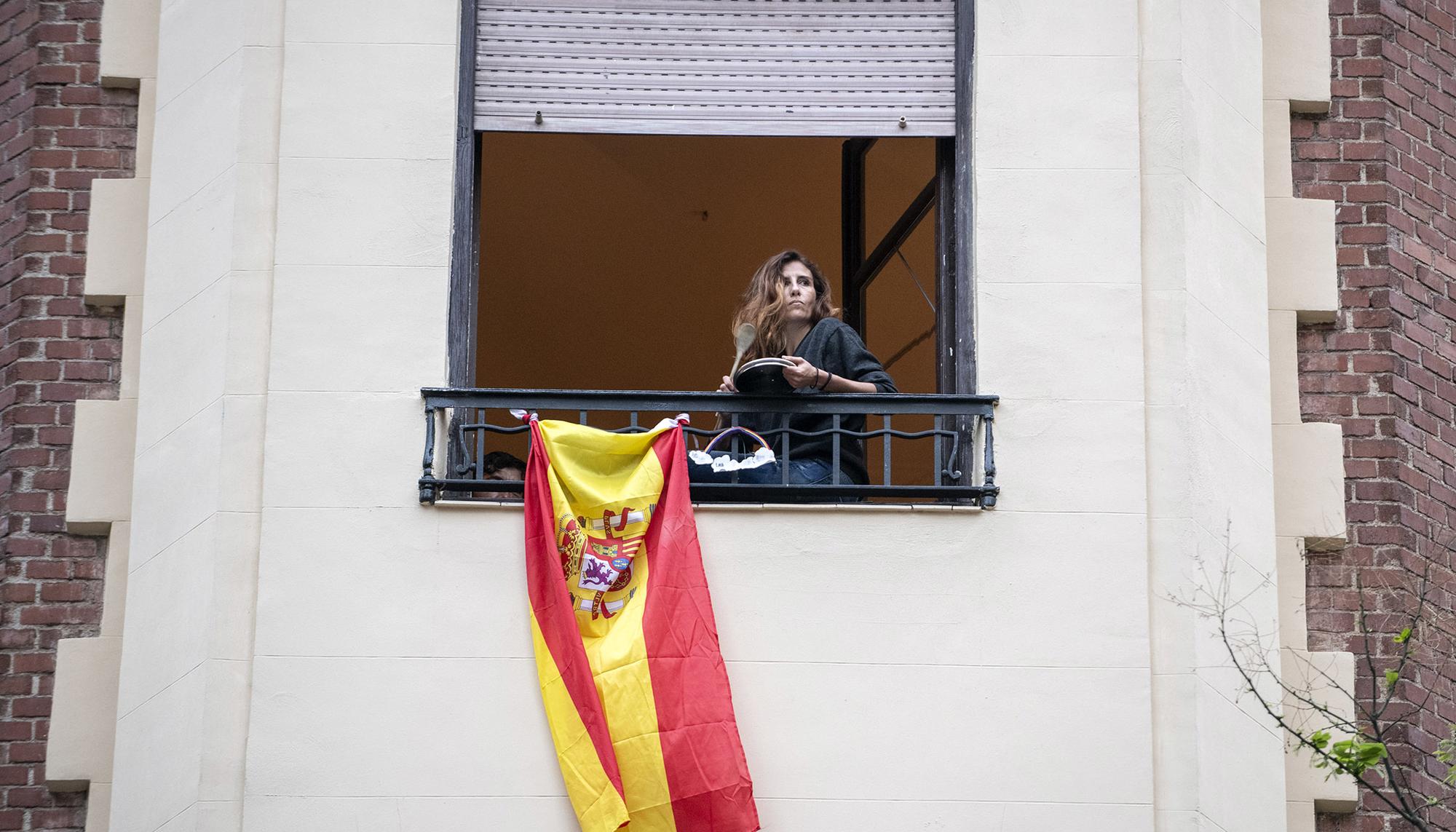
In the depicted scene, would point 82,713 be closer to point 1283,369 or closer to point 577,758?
point 577,758

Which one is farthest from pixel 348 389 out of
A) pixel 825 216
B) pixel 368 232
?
pixel 825 216

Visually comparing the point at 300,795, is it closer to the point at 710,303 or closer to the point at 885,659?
the point at 885,659

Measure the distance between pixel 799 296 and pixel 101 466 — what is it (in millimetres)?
2910

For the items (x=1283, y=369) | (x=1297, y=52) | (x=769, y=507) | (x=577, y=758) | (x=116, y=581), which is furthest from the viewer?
(x=1297, y=52)

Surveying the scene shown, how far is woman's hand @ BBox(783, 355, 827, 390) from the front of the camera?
21.6 feet

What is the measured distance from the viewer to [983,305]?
22.5 ft

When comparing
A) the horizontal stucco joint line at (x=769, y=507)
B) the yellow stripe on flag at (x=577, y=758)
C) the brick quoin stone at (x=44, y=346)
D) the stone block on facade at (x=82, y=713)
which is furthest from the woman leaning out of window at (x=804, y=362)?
the brick quoin stone at (x=44, y=346)

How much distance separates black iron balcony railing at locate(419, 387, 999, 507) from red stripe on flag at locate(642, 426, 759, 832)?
7.9 inches

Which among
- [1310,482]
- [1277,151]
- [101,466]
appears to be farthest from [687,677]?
[1277,151]

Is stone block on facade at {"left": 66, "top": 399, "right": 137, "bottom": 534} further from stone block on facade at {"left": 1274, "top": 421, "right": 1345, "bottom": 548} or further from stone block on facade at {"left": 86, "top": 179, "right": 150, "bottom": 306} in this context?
stone block on facade at {"left": 1274, "top": 421, "right": 1345, "bottom": 548}

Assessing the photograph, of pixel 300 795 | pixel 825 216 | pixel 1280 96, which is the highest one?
pixel 825 216

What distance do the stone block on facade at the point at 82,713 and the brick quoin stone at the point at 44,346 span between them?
93 millimetres

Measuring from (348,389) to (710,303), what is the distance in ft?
27.7

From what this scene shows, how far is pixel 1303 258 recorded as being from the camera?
724 centimetres
